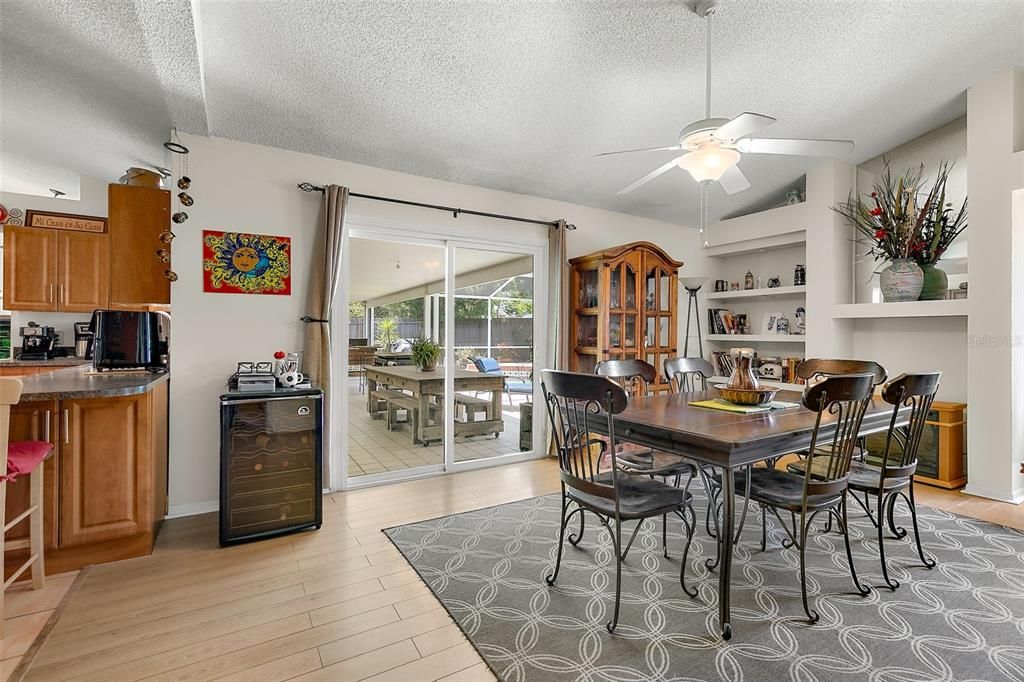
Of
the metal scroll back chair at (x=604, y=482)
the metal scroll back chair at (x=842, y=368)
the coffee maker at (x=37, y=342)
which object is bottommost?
the metal scroll back chair at (x=604, y=482)

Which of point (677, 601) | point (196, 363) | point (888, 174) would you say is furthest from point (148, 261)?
point (888, 174)

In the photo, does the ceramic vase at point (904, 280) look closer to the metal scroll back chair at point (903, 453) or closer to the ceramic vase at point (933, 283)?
the ceramic vase at point (933, 283)

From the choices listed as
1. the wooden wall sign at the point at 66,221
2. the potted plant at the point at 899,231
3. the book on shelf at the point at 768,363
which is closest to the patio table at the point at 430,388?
the book on shelf at the point at 768,363

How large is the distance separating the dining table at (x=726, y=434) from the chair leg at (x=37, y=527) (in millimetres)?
2512

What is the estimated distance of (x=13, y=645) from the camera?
5.95ft

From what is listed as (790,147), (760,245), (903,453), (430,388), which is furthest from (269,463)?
(760,245)

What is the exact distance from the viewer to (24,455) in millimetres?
2012

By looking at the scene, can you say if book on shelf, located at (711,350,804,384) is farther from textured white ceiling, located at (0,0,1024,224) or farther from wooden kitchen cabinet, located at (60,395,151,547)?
wooden kitchen cabinet, located at (60,395,151,547)

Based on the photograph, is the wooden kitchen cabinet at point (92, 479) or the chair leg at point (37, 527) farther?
the wooden kitchen cabinet at point (92, 479)

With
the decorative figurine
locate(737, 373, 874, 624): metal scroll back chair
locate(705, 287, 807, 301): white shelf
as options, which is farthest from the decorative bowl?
the decorative figurine

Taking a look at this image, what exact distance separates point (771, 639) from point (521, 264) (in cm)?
339

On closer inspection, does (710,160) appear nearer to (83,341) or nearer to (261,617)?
(261,617)

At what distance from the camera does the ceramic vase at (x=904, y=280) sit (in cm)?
390

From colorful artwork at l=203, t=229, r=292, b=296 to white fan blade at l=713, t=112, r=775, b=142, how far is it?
2.82 m
